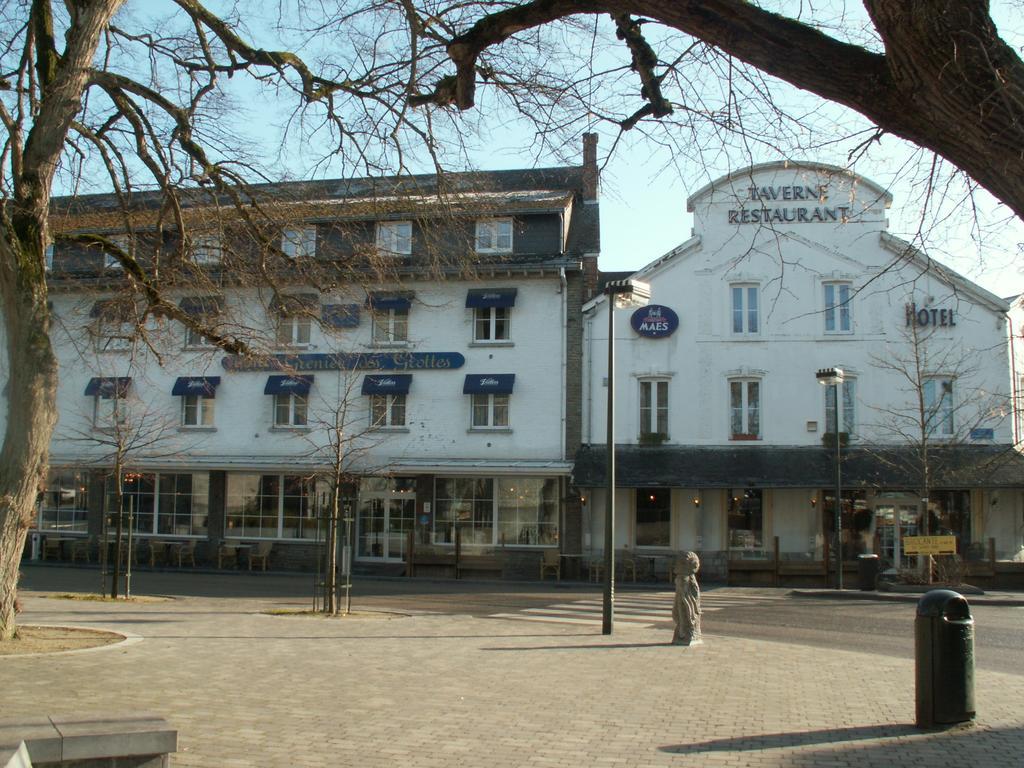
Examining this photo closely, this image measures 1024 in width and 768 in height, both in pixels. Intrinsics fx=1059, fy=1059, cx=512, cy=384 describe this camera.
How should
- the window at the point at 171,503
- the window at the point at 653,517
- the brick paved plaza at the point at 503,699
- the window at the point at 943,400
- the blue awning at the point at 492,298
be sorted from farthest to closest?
the window at the point at 171,503 → the blue awning at the point at 492,298 → the window at the point at 653,517 → the window at the point at 943,400 → the brick paved plaza at the point at 503,699

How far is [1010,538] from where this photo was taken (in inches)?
1200

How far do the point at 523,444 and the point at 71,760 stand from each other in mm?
27120

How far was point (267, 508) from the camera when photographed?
34.9 meters

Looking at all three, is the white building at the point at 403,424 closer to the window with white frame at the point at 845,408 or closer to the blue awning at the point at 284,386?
the blue awning at the point at 284,386

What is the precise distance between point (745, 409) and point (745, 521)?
3.37m

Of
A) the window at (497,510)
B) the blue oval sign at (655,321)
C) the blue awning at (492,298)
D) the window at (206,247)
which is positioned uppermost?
the blue awning at (492,298)

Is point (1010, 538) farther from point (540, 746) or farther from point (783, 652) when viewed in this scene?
point (540, 746)

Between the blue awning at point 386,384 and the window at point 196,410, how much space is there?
18.8 feet

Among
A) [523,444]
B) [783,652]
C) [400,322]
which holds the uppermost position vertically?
[400,322]

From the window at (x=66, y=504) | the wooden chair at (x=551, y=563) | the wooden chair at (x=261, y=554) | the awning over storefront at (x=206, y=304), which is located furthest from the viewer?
the window at (x=66, y=504)

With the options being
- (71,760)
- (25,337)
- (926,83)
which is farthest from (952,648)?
(25,337)

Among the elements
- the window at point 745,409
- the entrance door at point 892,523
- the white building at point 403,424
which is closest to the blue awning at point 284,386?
the white building at point 403,424

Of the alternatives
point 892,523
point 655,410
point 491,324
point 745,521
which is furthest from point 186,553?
point 892,523

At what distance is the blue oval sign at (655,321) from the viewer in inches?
1282
